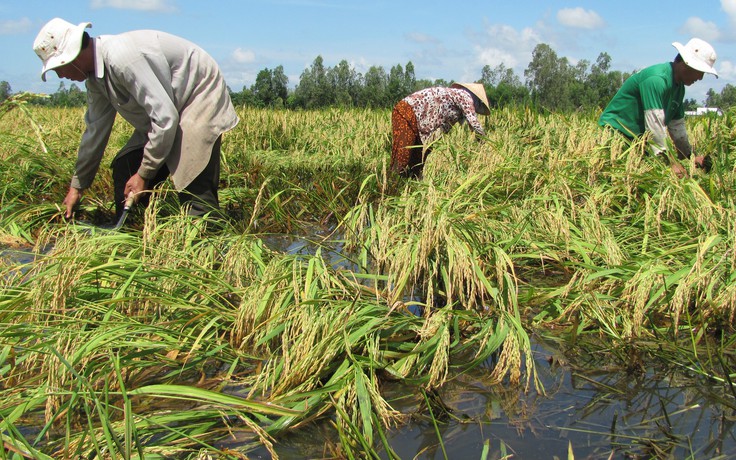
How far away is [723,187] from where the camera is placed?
3.47m

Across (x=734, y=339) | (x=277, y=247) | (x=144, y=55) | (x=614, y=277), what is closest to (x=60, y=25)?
(x=144, y=55)

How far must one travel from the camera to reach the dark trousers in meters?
3.40

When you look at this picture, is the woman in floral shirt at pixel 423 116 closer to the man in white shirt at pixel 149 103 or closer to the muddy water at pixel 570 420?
the man in white shirt at pixel 149 103

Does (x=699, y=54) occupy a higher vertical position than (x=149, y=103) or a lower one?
higher

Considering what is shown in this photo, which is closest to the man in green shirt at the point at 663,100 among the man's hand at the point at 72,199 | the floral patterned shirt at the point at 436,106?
the floral patterned shirt at the point at 436,106

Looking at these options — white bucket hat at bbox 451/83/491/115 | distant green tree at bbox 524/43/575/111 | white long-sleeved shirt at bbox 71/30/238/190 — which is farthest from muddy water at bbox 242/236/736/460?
distant green tree at bbox 524/43/575/111

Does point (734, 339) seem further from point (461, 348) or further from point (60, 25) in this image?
point (60, 25)

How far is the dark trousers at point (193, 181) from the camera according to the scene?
3.40m

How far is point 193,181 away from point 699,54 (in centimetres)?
327

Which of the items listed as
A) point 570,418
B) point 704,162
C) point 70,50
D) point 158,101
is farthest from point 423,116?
point 570,418

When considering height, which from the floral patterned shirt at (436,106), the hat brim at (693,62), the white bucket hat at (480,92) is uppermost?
the hat brim at (693,62)

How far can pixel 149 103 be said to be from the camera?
3008mm

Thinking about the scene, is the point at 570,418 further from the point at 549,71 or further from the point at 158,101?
the point at 549,71

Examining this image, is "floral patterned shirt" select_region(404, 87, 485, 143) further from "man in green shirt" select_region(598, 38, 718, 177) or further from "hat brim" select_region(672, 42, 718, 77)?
"hat brim" select_region(672, 42, 718, 77)
